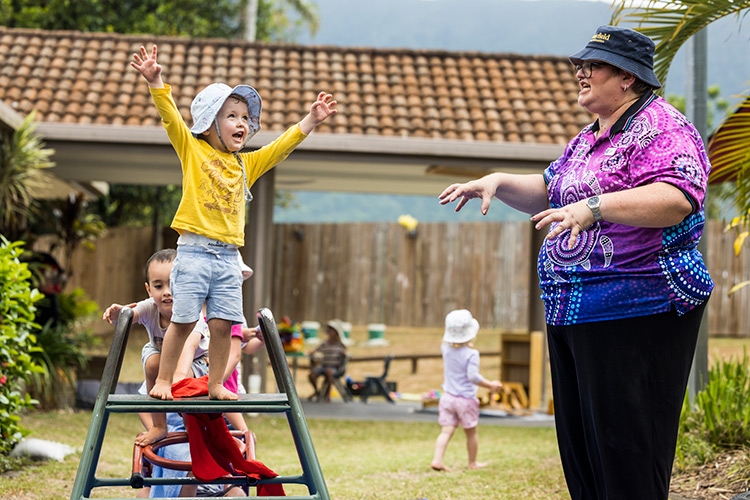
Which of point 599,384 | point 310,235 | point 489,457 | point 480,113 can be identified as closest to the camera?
point 599,384

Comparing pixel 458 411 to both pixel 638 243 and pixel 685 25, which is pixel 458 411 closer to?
pixel 685 25

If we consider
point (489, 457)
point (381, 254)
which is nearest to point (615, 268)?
point (489, 457)

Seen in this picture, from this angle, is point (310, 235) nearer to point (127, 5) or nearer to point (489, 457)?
point (127, 5)

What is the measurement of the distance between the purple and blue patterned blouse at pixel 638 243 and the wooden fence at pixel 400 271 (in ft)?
51.6

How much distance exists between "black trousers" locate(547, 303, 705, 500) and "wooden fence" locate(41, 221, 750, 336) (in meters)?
15.8

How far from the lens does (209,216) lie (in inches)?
119

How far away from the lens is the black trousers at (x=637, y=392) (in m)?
2.45

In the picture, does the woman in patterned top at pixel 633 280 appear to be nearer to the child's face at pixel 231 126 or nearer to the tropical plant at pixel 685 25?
the child's face at pixel 231 126

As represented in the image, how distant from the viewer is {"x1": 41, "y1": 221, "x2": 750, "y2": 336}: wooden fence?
18.4m

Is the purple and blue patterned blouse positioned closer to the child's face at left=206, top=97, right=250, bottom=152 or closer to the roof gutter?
the child's face at left=206, top=97, right=250, bottom=152

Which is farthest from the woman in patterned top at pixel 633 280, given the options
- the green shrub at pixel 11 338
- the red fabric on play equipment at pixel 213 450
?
the green shrub at pixel 11 338

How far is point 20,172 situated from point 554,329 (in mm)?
7141

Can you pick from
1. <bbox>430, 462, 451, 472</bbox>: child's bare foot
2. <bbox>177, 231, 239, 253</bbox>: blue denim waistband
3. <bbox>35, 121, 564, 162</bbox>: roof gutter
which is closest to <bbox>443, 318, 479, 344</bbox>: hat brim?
<bbox>430, 462, 451, 472</bbox>: child's bare foot

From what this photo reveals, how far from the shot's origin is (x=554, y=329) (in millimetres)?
2699
